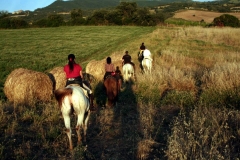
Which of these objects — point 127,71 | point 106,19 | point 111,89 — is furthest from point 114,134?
point 106,19

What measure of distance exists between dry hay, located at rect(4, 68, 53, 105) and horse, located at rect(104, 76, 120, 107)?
8.89 ft

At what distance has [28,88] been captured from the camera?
37.5ft

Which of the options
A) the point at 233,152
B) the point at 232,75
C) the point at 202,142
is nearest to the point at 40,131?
the point at 202,142

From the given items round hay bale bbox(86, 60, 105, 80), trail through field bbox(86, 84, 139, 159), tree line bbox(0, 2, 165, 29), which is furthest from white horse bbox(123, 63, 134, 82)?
tree line bbox(0, 2, 165, 29)

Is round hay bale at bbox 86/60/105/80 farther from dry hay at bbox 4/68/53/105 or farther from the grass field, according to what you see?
dry hay at bbox 4/68/53/105

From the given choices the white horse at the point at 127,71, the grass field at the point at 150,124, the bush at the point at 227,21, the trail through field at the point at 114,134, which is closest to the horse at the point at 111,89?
the grass field at the point at 150,124

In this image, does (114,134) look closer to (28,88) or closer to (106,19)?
(28,88)

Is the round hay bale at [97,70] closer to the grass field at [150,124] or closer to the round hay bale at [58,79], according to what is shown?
the grass field at [150,124]

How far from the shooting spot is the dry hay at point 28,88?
11352 mm

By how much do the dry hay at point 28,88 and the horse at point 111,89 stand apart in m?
2.71

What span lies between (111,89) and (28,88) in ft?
11.5

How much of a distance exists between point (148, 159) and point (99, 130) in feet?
7.48

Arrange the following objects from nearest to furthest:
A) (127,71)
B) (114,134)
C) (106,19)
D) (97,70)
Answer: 1. (114,134)
2. (127,71)
3. (97,70)
4. (106,19)

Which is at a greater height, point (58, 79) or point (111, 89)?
point (58, 79)
